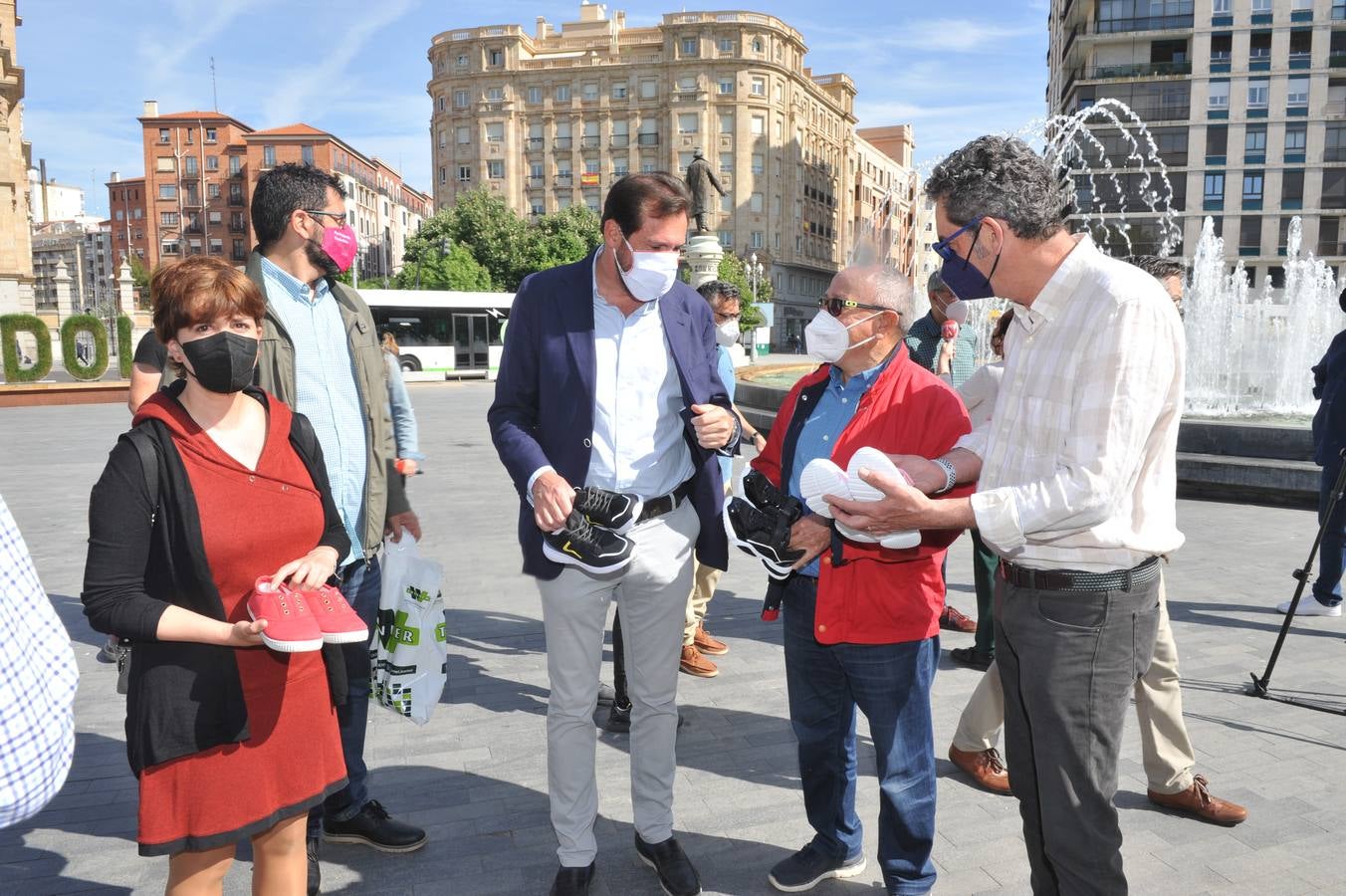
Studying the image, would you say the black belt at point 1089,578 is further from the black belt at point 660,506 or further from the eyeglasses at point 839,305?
the black belt at point 660,506

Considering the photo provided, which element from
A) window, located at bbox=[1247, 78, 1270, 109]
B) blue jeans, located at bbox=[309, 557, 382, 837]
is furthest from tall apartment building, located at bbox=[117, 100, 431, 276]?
blue jeans, located at bbox=[309, 557, 382, 837]

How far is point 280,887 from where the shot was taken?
233 cm

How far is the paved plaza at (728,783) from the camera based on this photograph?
10.3ft

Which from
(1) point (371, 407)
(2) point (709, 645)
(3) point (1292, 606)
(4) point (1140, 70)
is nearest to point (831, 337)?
(1) point (371, 407)

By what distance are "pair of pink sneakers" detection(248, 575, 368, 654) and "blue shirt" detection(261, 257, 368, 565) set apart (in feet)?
2.96

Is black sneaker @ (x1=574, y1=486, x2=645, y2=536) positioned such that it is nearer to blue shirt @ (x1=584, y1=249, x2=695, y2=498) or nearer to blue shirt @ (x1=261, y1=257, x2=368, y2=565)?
blue shirt @ (x1=584, y1=249, x2=695, y2=498)

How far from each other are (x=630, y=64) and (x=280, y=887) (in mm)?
74553

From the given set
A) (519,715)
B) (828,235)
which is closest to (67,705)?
(519,715)

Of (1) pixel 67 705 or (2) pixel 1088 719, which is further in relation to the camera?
(2) pixel 1088 719

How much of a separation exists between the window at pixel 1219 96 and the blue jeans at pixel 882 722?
63479mm

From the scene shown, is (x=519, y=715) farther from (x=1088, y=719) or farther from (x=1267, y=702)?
(x=1267, y=702)

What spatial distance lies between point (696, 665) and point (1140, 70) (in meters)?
61.9

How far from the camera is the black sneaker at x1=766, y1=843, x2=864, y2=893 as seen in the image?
3.05 meters

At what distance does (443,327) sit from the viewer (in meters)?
32.5
